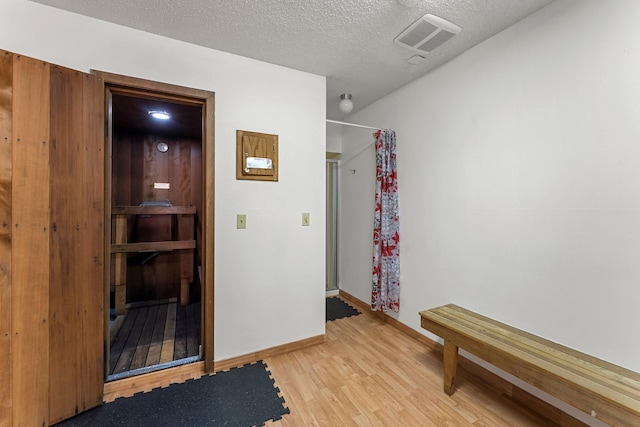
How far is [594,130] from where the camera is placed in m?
1.39

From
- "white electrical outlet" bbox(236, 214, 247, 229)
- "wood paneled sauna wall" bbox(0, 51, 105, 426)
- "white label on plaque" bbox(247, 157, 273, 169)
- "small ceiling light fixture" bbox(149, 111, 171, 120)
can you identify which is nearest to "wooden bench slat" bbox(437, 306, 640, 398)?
"white electrical outlet" bbox(236, 214, 247, 229)

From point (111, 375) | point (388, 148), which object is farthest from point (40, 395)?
point (388, 148)

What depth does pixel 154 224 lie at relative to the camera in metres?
3.52

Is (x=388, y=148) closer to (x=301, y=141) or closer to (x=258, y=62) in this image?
(x=301, y=141)

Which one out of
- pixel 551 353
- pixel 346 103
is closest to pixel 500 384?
pixel 551 353

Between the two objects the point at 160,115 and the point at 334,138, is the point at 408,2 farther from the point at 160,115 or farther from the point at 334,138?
the point at 160,115

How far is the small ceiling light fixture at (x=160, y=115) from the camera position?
269cm

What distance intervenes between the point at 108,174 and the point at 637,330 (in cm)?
326

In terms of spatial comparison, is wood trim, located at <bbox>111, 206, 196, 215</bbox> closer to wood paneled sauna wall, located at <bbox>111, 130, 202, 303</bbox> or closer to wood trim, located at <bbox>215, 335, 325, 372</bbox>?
wood paneled sauna wall, located at <bbox>111, 130, 202, 303</bbox>

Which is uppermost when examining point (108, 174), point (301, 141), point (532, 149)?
point (301, 141)

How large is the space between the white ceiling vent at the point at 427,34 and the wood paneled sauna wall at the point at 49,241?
2152 millimetres

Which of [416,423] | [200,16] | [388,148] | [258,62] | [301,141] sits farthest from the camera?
[388,148]

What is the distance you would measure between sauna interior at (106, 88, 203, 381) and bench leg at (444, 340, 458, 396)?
214cm

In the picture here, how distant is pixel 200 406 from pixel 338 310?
186cm
